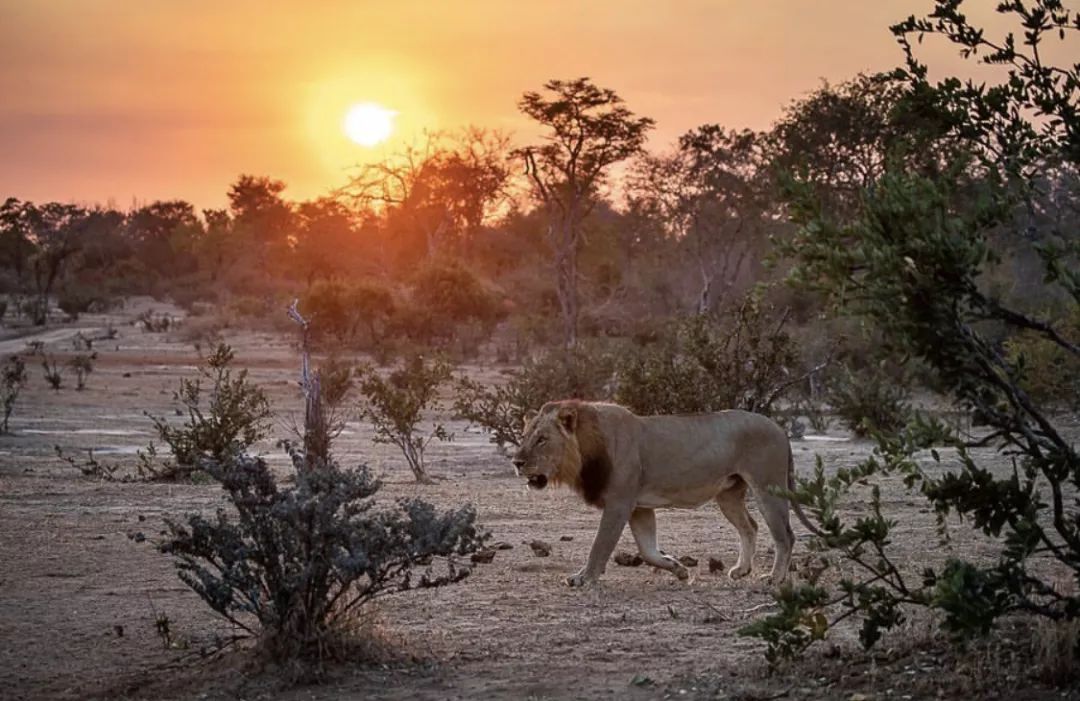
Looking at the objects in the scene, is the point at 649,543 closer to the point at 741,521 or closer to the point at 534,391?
the point at 741,521

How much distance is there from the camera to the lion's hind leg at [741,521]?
396 inches

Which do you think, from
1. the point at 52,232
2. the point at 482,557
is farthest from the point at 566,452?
the point at 52,232

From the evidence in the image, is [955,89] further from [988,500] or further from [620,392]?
[620,392]

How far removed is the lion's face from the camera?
960 cm

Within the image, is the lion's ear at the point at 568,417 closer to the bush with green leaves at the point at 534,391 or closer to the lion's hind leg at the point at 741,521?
the lion's hind leg at the point at 741,521

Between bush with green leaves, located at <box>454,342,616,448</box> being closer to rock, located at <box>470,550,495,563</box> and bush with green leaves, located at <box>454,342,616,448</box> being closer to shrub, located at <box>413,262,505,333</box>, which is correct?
rock, located at <box>470,550,495,563</box>

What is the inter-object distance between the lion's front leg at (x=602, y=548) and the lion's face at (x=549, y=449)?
0.41 meters

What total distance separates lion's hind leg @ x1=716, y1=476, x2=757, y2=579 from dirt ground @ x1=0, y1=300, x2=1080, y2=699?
0.70ft

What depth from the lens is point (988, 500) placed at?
6.44 metres

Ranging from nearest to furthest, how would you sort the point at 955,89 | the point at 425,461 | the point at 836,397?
the point at 955,89
the point at 425,461
the point at 836,397

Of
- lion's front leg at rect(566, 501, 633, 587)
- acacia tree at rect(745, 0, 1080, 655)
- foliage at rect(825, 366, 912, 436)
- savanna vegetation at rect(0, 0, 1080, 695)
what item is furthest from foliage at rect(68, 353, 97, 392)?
acacia tree at rect(745, 0, 1080, 655)

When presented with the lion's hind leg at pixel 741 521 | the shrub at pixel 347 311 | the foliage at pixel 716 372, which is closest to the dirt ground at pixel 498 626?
the lion's hind leg at pixel 741 521

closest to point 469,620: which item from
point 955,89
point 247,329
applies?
point 955,89

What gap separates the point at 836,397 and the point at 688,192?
26.0 metres
